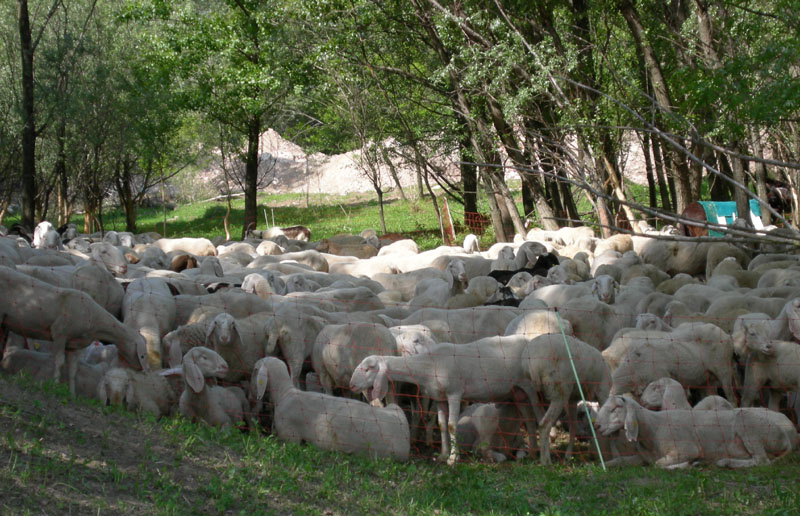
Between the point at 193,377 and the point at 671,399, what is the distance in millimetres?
4298

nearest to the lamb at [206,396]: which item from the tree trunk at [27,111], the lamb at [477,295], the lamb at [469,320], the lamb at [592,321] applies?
the lamb at [469,320]

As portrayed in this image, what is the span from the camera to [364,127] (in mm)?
24641

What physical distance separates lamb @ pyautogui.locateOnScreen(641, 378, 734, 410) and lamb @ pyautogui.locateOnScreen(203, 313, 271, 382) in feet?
12.8

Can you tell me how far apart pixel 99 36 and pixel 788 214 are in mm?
23480

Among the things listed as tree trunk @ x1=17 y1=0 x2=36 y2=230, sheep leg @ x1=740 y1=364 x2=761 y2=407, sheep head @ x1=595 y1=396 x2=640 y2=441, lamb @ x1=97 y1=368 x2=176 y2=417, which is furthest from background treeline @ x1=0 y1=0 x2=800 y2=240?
lamb @ x1=97 y1=368 x2=176 y2=417

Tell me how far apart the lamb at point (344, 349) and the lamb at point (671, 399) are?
2482mm

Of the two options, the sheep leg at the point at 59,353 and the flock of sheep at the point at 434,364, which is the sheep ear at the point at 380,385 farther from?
the sheep leg at the point at 59,353

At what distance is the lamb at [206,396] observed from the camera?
293 inches

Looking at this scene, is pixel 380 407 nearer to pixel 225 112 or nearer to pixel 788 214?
pixel 225 112

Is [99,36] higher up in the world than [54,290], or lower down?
higher up

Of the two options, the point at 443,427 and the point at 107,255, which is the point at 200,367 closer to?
the point at 443,427

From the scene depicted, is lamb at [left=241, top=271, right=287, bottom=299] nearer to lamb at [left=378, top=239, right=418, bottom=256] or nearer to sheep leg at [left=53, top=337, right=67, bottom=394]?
sheep leg at [left=53, top=337, right=67, bottom=394]

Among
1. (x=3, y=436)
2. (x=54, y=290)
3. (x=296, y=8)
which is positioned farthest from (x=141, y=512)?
(x=296, y=8)

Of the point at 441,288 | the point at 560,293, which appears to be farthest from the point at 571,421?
the point at 441,288
